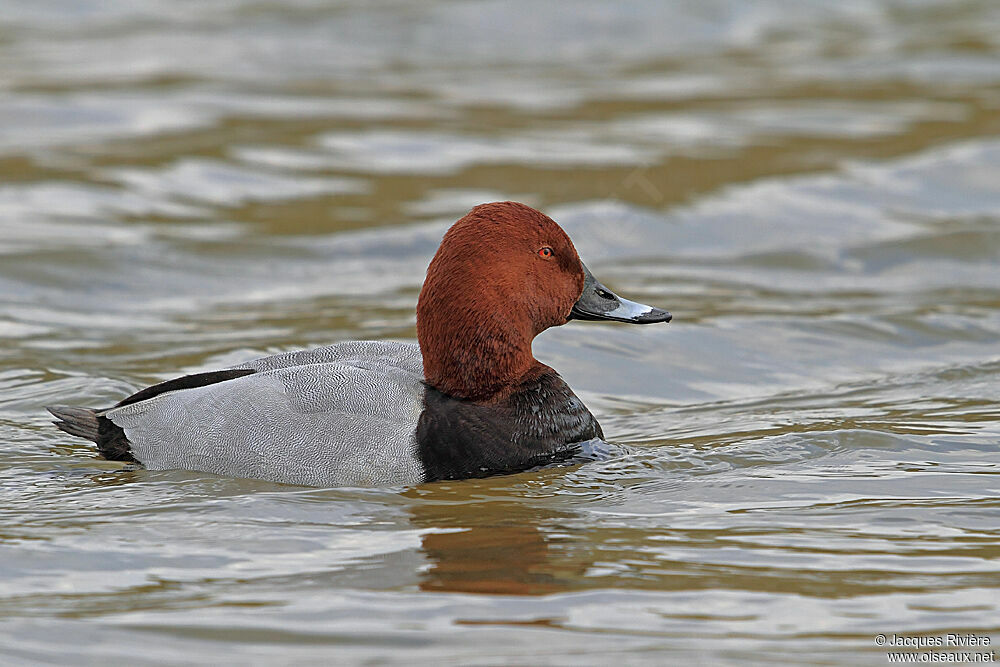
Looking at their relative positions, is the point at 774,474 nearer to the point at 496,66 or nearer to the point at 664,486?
the point at 664,486

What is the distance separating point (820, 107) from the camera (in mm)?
14750

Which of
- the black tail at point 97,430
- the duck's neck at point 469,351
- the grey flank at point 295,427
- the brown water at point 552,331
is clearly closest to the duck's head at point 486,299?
the duck's neck at point 469,351

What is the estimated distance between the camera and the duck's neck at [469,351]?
5.77m

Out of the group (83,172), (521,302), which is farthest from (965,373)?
(83,172)

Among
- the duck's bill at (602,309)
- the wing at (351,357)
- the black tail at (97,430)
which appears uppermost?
the duck's bill at (602,309)

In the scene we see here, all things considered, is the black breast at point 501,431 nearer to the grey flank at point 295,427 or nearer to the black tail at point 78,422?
the grey flank at point 295,427

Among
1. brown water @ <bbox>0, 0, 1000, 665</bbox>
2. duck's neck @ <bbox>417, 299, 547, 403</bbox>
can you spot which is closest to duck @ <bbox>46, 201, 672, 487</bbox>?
duck's neck @ <bbox>417, 299, 547, 403</bbox>

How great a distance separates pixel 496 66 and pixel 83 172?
6.22m

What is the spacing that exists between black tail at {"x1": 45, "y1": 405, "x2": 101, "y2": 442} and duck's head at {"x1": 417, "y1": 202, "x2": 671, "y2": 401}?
141 centimetres

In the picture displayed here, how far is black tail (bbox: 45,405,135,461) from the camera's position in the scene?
19.4 ft

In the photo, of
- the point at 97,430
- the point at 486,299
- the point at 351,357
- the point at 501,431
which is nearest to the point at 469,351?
the point at 486,299

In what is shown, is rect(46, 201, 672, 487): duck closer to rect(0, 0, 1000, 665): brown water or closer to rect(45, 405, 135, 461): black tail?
rect(45, 405, 135, 461): black tail

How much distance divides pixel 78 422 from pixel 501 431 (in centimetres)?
181

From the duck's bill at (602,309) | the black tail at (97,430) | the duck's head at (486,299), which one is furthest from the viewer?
the duck's bill at (602,309)
